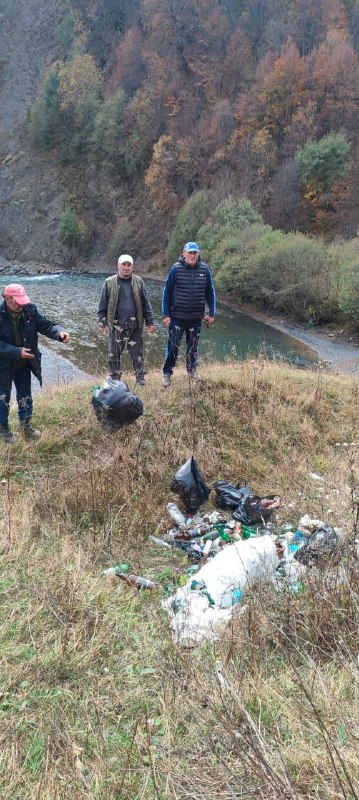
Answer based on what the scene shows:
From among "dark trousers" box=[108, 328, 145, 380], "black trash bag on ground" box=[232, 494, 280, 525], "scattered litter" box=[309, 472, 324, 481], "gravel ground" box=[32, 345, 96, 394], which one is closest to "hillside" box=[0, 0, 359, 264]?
"gravel ground" box=[32, 345, 96, 394]

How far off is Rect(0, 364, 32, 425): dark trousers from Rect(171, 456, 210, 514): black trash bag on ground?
1833 mm

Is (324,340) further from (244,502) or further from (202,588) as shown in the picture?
(202,588)

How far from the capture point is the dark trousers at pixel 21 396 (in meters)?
4.98

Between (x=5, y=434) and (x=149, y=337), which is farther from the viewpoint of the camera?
(x=149, y=337)

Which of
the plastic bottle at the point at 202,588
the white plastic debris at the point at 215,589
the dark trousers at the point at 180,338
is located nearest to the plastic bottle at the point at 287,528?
the white plastic debris at the point at 215,589

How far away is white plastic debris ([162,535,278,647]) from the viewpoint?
9.13ft

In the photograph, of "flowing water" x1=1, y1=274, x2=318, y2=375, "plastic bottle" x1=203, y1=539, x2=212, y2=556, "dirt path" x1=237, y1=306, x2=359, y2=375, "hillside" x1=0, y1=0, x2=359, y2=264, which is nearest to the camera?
"plastic bottle" x1=203, y1=539, x2=212, y2=556

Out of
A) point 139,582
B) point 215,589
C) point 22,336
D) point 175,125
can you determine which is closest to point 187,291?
point 22,336

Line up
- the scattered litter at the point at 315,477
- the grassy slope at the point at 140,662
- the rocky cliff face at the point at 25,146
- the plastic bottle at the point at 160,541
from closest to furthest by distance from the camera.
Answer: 1. the grassy slope at the point at 140,662
2. the plastic bottle at the point at 160,541
3. the scattered litter at the point at 315,477
4. the rocky cliff face at the point at 25,146

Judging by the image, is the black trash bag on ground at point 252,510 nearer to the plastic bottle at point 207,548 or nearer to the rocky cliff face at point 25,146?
the plastic bottle at point 207,548

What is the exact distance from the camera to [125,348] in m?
6.01

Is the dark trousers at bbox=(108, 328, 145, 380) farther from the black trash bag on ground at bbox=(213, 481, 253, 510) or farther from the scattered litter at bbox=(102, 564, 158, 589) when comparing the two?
the scattered litter at bbox=(102, 564, 158, 589)

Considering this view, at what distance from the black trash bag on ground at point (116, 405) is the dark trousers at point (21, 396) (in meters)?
0.74

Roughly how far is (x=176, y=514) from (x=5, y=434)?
6.49 feet
